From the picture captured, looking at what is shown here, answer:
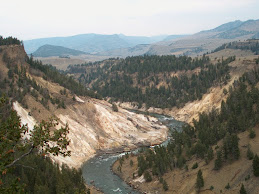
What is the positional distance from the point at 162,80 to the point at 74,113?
7637 cm

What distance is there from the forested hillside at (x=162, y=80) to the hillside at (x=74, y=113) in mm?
35619

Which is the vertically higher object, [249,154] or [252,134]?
[252,134]

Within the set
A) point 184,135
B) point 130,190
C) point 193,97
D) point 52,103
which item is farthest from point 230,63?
point 130,190

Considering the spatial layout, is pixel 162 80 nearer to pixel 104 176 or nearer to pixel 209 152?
pixel 104 176

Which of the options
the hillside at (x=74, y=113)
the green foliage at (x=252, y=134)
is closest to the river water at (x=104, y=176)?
the hillside at (x=74, y=113)

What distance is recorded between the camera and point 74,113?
81.8 metres

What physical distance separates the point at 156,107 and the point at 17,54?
212 ft

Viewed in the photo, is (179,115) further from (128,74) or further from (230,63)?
(128,74)

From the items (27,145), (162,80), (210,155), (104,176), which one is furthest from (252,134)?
(162,80)

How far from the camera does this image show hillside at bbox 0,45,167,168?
72.4 meters

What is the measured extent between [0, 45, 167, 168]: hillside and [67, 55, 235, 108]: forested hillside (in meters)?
35.6

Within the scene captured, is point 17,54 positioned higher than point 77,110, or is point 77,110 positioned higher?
point 17,54

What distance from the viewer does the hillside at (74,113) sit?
72.4 metres

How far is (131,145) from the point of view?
76.4 meters
